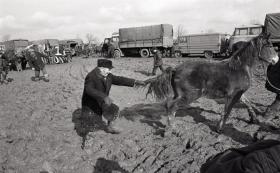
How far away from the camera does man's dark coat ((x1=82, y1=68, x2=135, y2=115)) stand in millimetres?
5795

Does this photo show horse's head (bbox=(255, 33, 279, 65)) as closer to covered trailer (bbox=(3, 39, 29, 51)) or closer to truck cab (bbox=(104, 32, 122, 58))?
truck cab (bbox=(104, 32, 122, 58))

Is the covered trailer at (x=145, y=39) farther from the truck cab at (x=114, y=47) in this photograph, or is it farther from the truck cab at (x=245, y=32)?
the truck cab at (x=245, y=32)

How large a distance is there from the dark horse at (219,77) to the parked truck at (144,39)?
971 inches

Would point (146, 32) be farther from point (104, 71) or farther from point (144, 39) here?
point (104, 71)

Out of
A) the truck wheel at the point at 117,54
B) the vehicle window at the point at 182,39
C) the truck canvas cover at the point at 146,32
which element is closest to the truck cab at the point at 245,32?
the vehicle window at the point at 182,39

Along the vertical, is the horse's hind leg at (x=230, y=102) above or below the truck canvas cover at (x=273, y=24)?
below

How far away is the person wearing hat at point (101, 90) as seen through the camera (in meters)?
5.80

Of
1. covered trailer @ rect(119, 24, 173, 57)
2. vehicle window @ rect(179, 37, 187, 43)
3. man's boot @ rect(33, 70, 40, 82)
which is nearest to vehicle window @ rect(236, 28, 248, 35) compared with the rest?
vehicle window @ rect(179, 37, 187, 43)

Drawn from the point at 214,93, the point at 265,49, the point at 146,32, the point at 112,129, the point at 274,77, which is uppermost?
the point at 146,32

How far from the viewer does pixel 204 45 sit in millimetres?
26453

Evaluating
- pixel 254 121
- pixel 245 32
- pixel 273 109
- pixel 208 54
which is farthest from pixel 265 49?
pixel 208 54

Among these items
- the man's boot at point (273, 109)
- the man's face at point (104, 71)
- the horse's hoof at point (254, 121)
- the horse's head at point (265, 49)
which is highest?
the horse's head at point (265, 49)

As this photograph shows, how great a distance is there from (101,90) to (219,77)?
2.56 m

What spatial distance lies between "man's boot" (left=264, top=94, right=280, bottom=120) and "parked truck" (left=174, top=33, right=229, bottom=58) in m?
19.5
